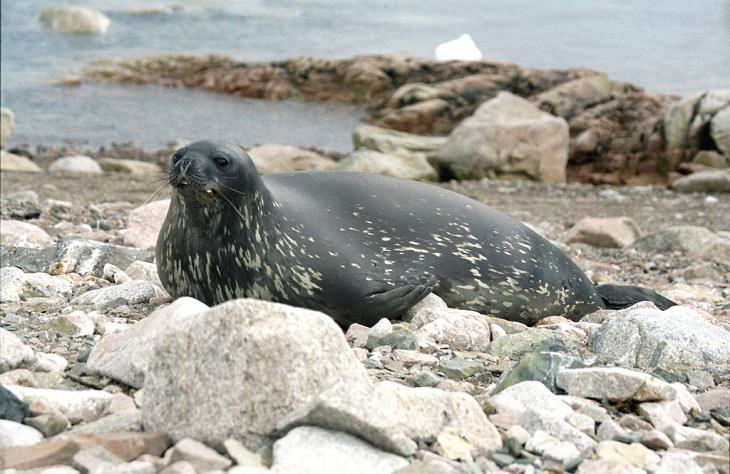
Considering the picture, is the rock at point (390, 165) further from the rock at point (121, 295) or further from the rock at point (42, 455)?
the rock at point (42, 455)

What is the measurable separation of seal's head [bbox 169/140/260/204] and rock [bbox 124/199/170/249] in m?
2.29

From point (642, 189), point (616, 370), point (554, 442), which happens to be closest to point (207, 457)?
point (554, 442)

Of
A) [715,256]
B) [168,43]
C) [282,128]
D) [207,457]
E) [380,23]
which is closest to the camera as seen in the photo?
[207,457]

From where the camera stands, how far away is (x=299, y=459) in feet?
8.27

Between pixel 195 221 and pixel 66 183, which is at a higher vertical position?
pixel 195 221

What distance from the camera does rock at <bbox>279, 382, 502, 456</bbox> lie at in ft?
8.43

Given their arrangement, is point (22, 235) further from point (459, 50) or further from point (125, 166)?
point (459, 50)

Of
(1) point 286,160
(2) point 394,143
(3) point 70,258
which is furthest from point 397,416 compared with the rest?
(2) point 394,143

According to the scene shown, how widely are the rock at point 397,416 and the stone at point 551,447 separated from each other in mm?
94

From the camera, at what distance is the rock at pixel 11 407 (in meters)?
2.76

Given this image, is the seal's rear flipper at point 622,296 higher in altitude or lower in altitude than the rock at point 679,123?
higher

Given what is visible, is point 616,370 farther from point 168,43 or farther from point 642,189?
point 168,43

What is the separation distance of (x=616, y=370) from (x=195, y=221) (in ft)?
6.31

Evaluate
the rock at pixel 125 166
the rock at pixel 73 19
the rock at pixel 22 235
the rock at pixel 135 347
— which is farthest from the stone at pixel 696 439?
the rock at pixel 73 19
